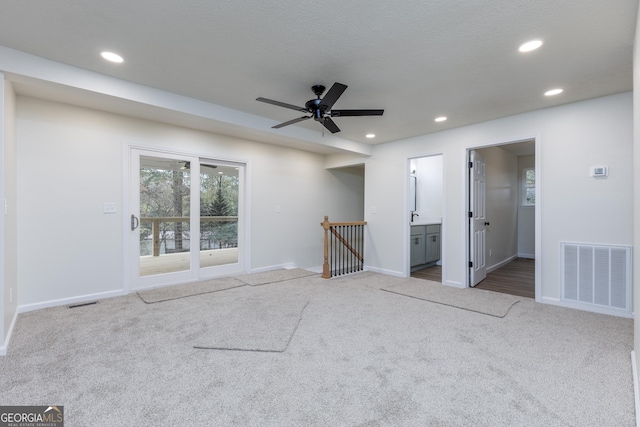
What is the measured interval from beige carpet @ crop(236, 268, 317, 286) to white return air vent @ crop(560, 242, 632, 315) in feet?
11.7

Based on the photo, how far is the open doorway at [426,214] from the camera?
19.1 ft

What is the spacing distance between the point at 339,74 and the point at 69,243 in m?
3.61

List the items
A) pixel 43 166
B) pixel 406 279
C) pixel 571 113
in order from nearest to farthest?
pixel 43 166 < pixel 571 113 < pixel 406 279

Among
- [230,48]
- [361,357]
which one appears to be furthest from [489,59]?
[361,357]

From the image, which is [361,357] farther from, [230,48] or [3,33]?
[3,33]

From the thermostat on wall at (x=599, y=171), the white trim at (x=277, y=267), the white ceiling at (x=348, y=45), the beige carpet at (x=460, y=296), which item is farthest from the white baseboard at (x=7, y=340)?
the thermostat on wall at (x=599, y=171)

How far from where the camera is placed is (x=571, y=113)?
3566 mm

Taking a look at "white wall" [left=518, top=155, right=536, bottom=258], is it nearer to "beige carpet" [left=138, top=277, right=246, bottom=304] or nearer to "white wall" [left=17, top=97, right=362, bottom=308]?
"beige carpet" [left=138, top=277, right=246, bottom=304]

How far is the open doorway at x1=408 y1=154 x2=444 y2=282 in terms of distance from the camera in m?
5.81

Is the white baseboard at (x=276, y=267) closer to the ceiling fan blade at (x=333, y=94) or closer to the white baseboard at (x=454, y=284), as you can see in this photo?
the white baseboard at (x=454, y=284)

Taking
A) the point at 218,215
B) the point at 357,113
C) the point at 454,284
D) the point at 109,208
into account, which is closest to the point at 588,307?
the point at 454,284

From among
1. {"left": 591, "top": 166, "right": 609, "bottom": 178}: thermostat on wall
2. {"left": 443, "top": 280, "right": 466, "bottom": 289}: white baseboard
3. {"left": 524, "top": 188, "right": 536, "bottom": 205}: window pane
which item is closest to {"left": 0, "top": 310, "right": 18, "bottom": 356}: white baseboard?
{"left": 443, "top": 280, "right": 466, "bottom": 289}: white baseboard

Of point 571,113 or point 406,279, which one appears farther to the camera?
point 406,279

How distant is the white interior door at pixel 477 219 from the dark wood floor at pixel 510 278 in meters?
0.21
